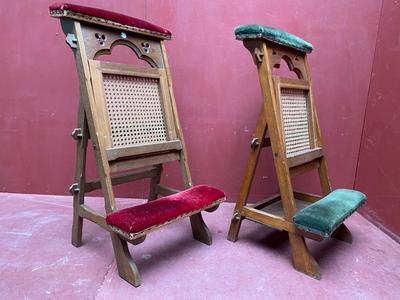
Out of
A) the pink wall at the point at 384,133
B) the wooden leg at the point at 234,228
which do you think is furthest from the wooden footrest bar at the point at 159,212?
the pink wall at the point at 384,133

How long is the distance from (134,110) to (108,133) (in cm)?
25

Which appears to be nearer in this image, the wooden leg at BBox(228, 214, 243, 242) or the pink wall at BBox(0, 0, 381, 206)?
the wooden leg at BBox(228, 214, 243, 242)

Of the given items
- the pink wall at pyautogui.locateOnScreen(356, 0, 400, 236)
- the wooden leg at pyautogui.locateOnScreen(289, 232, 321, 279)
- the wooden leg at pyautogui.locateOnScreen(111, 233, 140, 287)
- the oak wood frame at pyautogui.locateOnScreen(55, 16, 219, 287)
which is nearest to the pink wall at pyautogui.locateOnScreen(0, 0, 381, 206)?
the pink wall at pyautogui.locateOnScreen(356, 0, 400, 236)

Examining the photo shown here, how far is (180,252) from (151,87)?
1.01 m

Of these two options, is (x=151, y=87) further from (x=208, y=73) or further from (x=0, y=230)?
(x=0, y=230)

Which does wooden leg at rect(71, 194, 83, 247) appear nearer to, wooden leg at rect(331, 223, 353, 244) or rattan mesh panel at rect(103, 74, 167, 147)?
rattan mesh panel at rect(103, 74, 167, 147)

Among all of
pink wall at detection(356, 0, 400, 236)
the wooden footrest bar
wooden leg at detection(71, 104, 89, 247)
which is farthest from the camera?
pink wall at detection(356, 0, 400, 236)

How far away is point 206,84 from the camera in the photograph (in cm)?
244

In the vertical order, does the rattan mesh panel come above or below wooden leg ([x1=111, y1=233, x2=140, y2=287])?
above

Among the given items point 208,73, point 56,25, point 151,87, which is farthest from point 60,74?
point 208,73

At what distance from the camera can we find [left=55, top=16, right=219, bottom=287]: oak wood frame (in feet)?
4.97

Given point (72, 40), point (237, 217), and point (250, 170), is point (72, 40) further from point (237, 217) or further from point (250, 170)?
point (237, 217)

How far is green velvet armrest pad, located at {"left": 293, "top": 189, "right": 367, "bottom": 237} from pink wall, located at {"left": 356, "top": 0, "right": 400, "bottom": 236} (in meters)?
0.54

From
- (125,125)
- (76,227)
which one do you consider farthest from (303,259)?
(76,227)
